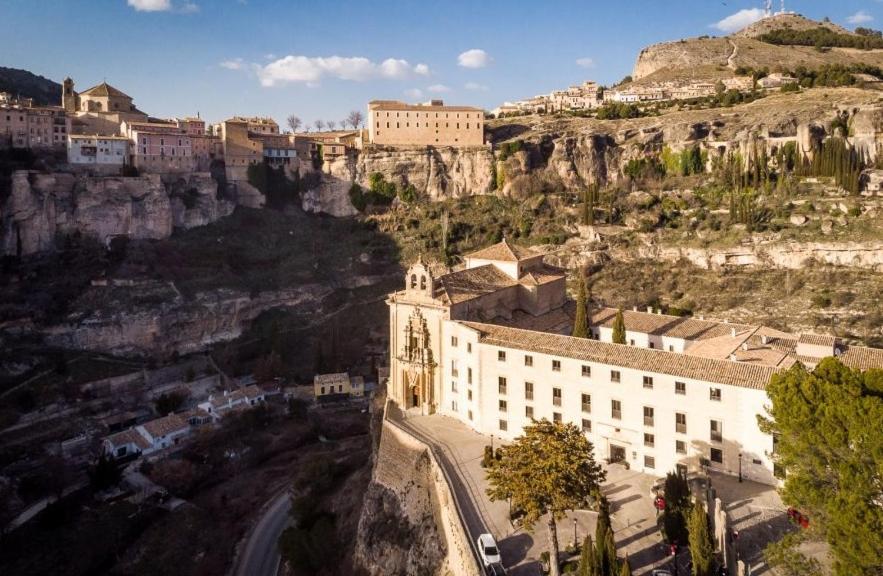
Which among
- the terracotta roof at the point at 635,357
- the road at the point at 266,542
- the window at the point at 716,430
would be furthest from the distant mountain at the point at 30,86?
the window at the point at 716,430

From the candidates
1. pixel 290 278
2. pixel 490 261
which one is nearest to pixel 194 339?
pixel 290 278

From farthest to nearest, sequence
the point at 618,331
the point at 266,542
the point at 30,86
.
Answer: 1. the point at 30,86
2. the point at 266,542
3. the point at 618,331

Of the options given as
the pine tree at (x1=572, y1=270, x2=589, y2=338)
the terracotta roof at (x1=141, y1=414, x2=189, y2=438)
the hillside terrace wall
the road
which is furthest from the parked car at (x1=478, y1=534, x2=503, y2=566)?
the terracotta roof at (x1=141, y1=414, x2=189, y2=438)

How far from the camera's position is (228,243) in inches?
2506

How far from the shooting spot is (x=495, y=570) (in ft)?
57.2

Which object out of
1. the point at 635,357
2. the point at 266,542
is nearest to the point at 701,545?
the point at 635,357

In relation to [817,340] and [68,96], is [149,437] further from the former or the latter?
[68,96]

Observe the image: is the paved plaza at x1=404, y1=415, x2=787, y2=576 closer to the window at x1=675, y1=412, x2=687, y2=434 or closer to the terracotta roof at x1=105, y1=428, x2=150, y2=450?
the window at x1=675, y1=412, x2=687, y2=434

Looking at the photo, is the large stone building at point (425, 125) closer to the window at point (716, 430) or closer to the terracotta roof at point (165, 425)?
the terracotta roof at point (165, 425)

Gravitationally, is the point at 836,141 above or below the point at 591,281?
above

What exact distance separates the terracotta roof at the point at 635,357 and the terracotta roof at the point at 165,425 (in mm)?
24496

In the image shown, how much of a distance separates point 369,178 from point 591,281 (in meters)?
30.3

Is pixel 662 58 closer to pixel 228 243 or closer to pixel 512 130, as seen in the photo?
pixel 512 130

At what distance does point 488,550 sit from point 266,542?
721 inches
